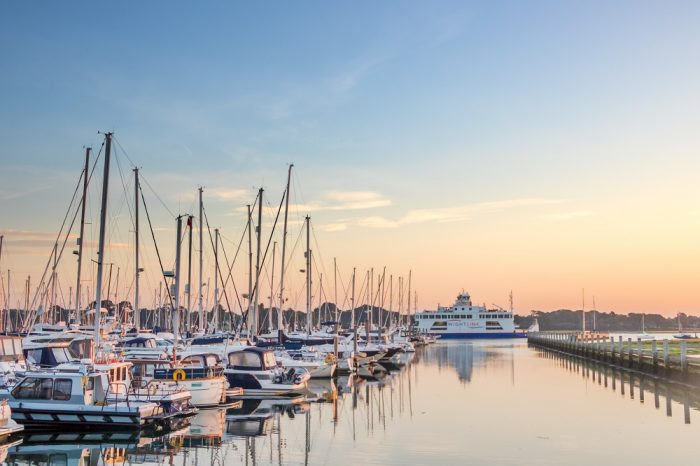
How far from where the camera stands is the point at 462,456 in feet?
76.0

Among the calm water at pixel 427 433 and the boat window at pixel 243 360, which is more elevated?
the boat window at pixel 243 360

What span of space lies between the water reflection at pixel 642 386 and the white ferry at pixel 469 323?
12093cm

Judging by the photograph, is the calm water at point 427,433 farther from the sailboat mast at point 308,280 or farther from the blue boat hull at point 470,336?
the blue boat hull at point 470,336

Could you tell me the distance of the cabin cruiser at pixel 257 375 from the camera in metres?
38.8

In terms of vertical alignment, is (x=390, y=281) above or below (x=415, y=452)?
above

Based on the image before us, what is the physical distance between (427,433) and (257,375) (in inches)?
518

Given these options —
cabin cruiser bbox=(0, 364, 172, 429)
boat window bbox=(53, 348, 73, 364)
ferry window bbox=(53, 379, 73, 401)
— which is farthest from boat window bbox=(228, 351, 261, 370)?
ferry window bbox=(53, 379, 73, 401)

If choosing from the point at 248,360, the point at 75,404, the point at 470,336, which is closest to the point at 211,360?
the point at 248,360

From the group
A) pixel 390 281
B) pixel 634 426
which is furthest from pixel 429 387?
pixel 390 281

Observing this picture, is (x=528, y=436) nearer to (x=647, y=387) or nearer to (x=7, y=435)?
(x=7, y=435)

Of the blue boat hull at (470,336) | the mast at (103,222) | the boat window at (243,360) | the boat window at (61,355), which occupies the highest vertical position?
the mast at (103,222)

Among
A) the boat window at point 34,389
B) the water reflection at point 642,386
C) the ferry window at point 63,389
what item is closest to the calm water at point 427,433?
the water reflection at point 642,386

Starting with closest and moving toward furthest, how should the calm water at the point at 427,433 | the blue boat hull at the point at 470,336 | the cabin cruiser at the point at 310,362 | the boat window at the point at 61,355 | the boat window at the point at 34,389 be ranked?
the calm water at the point at 427,433
the boat window at the point at 34,389
the boat window at the point at 61,355
the cabin cruiser at the point at 310,362
the blue boat hull at the point at 470,336

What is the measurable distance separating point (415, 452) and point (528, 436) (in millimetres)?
5001
